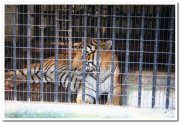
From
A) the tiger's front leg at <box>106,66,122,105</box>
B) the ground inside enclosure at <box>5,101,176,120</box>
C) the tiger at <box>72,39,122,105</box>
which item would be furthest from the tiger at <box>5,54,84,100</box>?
the ground inside enclosure at <box>5,101,176,120</box>

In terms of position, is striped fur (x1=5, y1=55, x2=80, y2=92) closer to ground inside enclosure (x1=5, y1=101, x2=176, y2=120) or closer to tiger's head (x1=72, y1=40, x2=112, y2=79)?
tiger's head (x1=72, y1=40, x2=112, y2=79)

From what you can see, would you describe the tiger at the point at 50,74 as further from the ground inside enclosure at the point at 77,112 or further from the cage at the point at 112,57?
the ground inside enclosure at the point at 77,112

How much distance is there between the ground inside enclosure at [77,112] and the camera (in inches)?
197

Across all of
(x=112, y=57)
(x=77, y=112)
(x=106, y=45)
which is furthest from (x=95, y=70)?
(x=77, y=112)

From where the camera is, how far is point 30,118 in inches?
195

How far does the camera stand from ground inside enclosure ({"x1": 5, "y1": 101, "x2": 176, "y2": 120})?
500cm

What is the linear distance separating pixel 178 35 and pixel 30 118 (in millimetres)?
2006

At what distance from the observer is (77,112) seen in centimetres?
502

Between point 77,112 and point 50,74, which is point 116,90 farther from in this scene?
point 50,74

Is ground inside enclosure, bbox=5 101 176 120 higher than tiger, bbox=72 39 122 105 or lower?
lower

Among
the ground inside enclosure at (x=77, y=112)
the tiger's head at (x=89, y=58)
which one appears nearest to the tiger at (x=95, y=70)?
the tiger's head at (x=89, y=58)

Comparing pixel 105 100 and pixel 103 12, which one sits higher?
pixel 103 12
